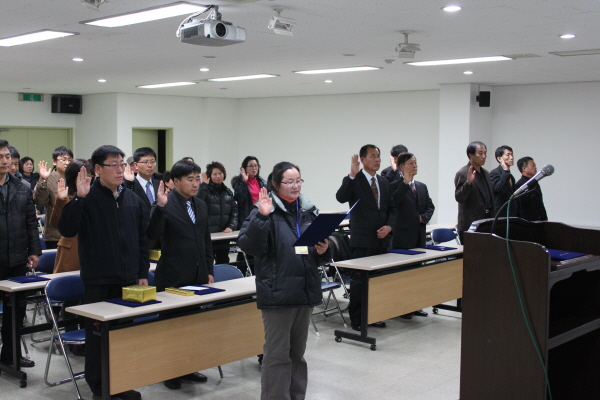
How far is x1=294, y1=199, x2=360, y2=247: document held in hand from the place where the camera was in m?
3.31

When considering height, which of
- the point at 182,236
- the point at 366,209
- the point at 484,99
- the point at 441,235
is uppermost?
the point at 484,99

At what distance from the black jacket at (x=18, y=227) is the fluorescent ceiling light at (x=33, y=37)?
1869 millimetres

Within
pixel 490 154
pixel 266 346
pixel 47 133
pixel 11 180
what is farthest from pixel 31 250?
pixel 47 133

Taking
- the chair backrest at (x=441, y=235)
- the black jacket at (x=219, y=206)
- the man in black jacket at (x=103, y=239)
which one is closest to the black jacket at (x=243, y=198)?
the black jacket at (x=219, y=206)

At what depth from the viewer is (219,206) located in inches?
296

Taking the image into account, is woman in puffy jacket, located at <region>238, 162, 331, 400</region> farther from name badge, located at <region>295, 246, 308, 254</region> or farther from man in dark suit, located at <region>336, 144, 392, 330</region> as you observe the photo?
man in dark suit, located at <region>336, 144, 392, 330</region>

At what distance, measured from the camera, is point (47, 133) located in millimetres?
13625

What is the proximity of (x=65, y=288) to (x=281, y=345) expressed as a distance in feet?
5.73

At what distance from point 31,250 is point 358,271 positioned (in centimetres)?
264

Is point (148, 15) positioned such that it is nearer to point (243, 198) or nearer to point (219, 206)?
point (219, 206)

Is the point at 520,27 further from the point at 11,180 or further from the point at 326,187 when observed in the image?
the point at 326,187

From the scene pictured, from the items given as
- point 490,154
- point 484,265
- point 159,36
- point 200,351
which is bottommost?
point 200,351

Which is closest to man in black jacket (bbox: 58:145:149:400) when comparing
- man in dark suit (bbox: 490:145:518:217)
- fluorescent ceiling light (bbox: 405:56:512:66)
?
man in dark suit (bbox: 490:145:518:217)

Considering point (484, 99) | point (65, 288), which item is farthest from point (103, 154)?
point (484, 99)
